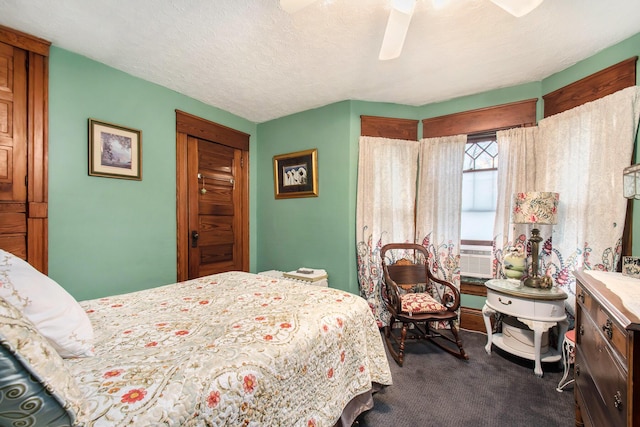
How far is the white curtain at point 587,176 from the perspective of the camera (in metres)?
1.97

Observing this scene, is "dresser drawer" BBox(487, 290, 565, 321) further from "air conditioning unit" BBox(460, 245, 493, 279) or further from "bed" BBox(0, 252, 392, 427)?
"bed" BBox(0, 252, 392, 427)

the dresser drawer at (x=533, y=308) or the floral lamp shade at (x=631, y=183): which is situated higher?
the floral lamp shade at (x=631, y=183)

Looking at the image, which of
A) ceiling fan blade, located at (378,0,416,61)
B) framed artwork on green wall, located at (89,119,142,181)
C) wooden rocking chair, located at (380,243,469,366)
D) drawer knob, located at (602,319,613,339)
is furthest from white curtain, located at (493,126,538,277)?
framed artwork on green wall, located at (89,119,142,181)

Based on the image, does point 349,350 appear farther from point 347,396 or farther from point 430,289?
point 430,289

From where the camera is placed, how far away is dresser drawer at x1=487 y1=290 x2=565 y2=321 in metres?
2.08

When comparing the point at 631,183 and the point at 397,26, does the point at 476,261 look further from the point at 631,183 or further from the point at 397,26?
the point at 397,26

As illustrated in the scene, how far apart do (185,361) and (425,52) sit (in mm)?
2617

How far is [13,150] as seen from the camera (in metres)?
1.86

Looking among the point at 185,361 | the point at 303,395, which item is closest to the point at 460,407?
the point at 303,395

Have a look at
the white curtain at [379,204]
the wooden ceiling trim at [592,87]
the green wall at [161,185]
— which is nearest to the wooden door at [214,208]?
the green wall at [161,185]

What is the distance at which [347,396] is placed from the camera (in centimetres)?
142

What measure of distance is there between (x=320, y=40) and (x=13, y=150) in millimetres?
2363

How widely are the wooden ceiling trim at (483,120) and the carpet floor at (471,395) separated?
91.1 inches

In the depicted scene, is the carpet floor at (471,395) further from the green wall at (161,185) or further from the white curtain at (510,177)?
the green wall at (161,185)
